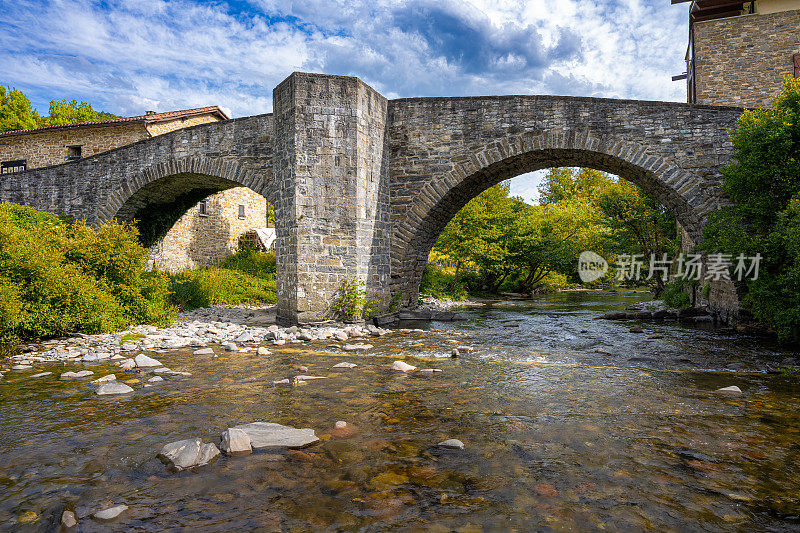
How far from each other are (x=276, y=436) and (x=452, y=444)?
46.7 inches

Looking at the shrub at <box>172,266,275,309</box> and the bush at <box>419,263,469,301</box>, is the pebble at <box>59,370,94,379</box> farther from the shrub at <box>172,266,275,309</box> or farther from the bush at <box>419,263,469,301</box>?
the bush at <box>419,263,469,301</box>

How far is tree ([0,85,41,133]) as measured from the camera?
23953 millimetres

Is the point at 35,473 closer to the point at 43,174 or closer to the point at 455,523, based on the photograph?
the point at 455,523

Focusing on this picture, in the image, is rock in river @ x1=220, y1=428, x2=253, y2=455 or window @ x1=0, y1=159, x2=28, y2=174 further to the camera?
window @ x1=0, y1=159, x2=28, y2=174

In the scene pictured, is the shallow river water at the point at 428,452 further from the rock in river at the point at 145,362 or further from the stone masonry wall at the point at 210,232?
the stone masonry wall at the point at 210,232

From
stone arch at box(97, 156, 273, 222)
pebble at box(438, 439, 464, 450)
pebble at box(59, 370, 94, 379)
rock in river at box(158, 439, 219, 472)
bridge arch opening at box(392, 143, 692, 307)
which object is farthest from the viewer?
stone arch at box(97, 156, 273, 222)

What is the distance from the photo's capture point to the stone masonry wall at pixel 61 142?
1725 cm

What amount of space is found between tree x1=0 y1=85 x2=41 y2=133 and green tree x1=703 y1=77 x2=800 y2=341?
30856 millimetres

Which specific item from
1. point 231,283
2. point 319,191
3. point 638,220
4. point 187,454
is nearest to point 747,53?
point 638,220

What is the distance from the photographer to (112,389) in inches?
165

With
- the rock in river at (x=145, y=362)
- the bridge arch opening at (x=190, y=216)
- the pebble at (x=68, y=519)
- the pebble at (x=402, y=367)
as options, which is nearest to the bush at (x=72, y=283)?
the rock in river at (x=145, y=362)

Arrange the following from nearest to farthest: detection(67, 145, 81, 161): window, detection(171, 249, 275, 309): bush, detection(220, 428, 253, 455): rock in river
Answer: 1. detection(220, 428, 253, 455): rock in river
2. detection(171, 249, 275, 309): bush
3. detection(67, 145, 81, 161): window

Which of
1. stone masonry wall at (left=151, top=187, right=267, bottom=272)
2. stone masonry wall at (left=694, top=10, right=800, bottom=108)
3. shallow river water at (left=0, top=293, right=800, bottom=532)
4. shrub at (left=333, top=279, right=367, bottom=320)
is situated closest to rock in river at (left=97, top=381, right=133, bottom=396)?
shallow river water at (left=0, top=293, right=800, bottom=532)

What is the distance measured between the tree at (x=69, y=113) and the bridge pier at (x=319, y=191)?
23.9 metres
